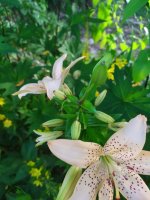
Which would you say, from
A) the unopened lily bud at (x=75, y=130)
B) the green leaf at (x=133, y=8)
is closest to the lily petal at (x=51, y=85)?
the unopened lily bud at (x=75, y=130)

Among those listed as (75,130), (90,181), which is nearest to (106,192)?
(90,181)

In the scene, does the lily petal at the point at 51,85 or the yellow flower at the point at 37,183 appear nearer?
the lily petal at the point at 51,85

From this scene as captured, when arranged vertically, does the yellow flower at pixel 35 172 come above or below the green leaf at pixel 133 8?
below

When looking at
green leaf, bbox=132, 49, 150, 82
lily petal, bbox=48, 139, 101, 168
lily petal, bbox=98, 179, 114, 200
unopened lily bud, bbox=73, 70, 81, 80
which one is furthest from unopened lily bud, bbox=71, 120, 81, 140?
unopened lily bud, bbox=73, 70, 81, 80

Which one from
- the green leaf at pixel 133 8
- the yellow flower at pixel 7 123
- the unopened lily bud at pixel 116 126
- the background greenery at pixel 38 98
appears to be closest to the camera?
the unopened lily bud at pixel 116 126

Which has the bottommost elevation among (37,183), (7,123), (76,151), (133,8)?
(37,183)

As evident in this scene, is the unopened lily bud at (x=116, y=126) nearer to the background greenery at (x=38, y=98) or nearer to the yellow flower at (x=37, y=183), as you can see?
the background greenery at (x=38, y=98)

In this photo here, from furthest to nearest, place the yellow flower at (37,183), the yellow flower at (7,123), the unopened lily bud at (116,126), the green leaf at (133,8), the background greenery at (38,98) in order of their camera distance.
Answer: the yellow flower at (7,123), the yellow flower at (37,183), the background greenery at (38,98), the green leaf at (133,8), the unopened lily bud at (116,126)

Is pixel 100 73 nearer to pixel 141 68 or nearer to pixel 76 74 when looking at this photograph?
pixel 141 68
